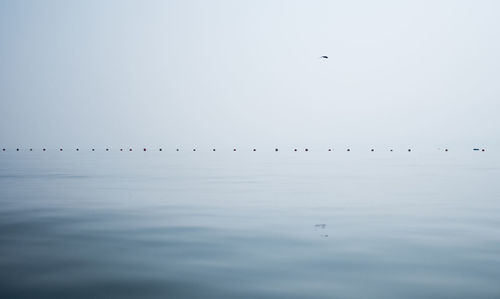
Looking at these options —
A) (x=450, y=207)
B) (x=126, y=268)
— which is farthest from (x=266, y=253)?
(x=450, y=207)

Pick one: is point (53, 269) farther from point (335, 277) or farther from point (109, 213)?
point (109, 213)

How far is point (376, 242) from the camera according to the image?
16.0 metres

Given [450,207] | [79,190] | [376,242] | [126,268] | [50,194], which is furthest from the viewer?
[79,190]

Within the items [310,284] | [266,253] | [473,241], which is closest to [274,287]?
[310,284]

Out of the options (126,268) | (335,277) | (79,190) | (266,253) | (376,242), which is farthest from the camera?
(79,190)

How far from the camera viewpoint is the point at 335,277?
11688 millimetres

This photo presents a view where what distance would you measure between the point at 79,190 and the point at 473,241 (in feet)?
81.5

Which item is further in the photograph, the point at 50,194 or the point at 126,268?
the point at 50,194

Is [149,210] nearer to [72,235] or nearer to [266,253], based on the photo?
[72,235]

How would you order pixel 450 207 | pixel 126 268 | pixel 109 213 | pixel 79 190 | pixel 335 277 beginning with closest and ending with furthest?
1. pixel 335 277
2. pixel 126 268
3. pixel 109 213
4. pixel 450 207
5. pixel 79 190

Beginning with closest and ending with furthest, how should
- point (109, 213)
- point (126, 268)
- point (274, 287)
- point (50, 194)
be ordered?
point (274, 287)
point (126, 268)
point (109, 213)
point (50, 194)

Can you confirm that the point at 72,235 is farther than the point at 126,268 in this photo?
Yes

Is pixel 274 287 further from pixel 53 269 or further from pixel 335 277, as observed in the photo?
pixel 53 269

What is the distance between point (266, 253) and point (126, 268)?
3.99 meters
